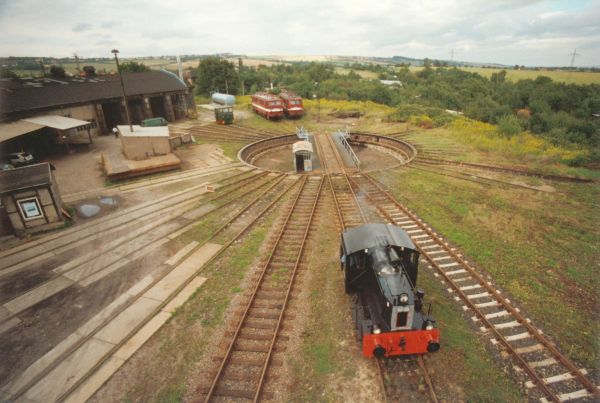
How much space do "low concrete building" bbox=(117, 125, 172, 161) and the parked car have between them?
629 cm

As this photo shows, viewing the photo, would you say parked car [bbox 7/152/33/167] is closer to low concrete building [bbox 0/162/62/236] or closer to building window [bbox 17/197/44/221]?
low concrete building [bbox 0/162/62/236]

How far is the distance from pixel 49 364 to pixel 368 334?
8.72 m

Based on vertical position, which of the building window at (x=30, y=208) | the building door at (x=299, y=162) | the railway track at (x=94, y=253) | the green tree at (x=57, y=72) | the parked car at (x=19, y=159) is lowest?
the railway track at (x=94, y=253)

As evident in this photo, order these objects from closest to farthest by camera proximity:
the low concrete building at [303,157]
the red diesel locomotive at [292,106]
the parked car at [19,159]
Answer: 1. the parked car at [19,159]
2. the low concrete building at [303,157]
3. the red diesel locomotive at [292,106]

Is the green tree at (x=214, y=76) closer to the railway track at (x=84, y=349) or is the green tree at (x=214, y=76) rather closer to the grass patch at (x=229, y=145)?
the grass patch at (x=229, y=145)

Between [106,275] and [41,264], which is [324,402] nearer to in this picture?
[106,275]

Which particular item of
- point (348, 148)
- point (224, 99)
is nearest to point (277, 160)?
point (348, 148)

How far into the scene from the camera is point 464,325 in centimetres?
938

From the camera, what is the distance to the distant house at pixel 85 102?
2712cm

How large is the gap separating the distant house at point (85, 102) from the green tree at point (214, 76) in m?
28.1

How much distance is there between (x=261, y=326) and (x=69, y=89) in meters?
37.5

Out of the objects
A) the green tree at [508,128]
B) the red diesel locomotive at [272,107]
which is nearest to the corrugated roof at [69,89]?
the red diesel locomotive at [272,107]

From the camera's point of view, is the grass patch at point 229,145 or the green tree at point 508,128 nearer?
the grass patch at point 229,145

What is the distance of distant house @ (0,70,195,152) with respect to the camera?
1068 inches
